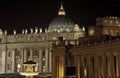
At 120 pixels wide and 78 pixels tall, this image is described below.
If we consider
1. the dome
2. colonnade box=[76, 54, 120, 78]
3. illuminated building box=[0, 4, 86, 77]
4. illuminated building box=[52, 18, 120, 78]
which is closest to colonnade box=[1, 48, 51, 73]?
illuminated building box=[0, 4, 86, 77]

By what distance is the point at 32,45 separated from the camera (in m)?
105

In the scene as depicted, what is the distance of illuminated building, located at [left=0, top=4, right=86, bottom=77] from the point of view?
102 meters

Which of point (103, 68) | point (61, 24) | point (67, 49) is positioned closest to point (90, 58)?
point (103, 68)

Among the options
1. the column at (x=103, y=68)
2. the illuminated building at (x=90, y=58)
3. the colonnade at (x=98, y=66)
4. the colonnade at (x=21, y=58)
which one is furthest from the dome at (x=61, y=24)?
the column at (x=103, y=68)

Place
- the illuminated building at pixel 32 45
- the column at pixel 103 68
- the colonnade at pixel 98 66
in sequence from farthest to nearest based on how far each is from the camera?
the illuminated building at pixel 32 45, the column at pixel 103 68, the colonnade at pixel 98 66

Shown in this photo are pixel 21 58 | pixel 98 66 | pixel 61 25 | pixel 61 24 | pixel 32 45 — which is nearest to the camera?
pixel 98 66

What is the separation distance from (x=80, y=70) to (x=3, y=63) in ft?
174

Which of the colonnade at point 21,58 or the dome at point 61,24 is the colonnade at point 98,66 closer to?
the colonnade at point 21,58

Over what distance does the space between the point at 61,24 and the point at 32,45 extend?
1113cm

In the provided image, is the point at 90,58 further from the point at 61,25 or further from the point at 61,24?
the point at 61,24

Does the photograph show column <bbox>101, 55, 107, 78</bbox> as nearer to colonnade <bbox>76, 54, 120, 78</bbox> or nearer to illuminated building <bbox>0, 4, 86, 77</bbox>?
colonnade <bbox>76, 54, 120, 78</bbox>

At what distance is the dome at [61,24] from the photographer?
10774 centimetres

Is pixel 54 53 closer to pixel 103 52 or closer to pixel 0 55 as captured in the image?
pixel 103 52

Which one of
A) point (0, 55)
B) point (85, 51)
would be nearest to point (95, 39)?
point (85, 51)
